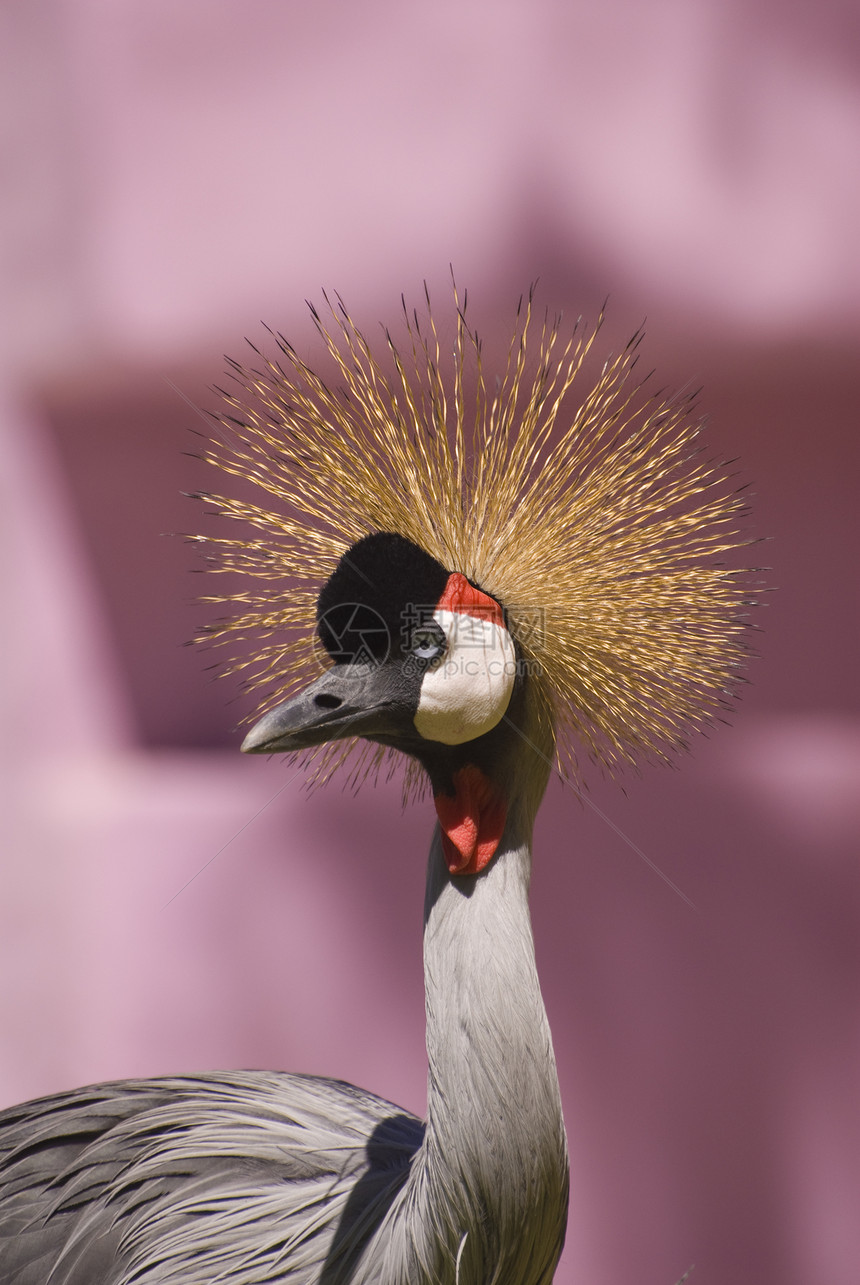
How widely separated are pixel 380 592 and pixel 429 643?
0.15 ft

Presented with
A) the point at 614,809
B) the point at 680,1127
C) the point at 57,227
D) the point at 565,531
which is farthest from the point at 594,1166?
the point at 57,227

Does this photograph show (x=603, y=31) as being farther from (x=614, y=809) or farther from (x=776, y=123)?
(x=614, y=809)

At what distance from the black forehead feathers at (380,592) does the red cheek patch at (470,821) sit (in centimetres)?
11

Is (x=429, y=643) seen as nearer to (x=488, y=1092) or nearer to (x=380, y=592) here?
(x=380, y=592)

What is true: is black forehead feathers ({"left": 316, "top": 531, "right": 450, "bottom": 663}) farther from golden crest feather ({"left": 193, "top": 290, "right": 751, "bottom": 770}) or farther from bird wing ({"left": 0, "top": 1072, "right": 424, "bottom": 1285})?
bird wing ({"left": 0, "top": 1072, "right": 424, "bottom": 1285})

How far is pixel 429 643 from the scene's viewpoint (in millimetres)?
708

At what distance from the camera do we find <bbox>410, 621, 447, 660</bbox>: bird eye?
2.31ft

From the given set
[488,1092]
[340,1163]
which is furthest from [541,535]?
[340,1163]

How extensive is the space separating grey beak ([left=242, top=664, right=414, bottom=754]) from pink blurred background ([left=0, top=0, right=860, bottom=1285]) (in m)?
0.55

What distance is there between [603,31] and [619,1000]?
108 centimetres

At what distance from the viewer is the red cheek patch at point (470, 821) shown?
0.73 meters

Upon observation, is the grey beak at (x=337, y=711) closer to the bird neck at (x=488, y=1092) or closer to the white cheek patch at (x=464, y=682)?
the white cheek patch at (x=464, y=682)

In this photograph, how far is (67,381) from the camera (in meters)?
1.26

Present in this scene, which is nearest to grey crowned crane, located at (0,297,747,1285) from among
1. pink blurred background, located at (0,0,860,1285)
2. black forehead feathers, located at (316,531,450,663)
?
black forehead feathers, located at (316,531,450,663)
